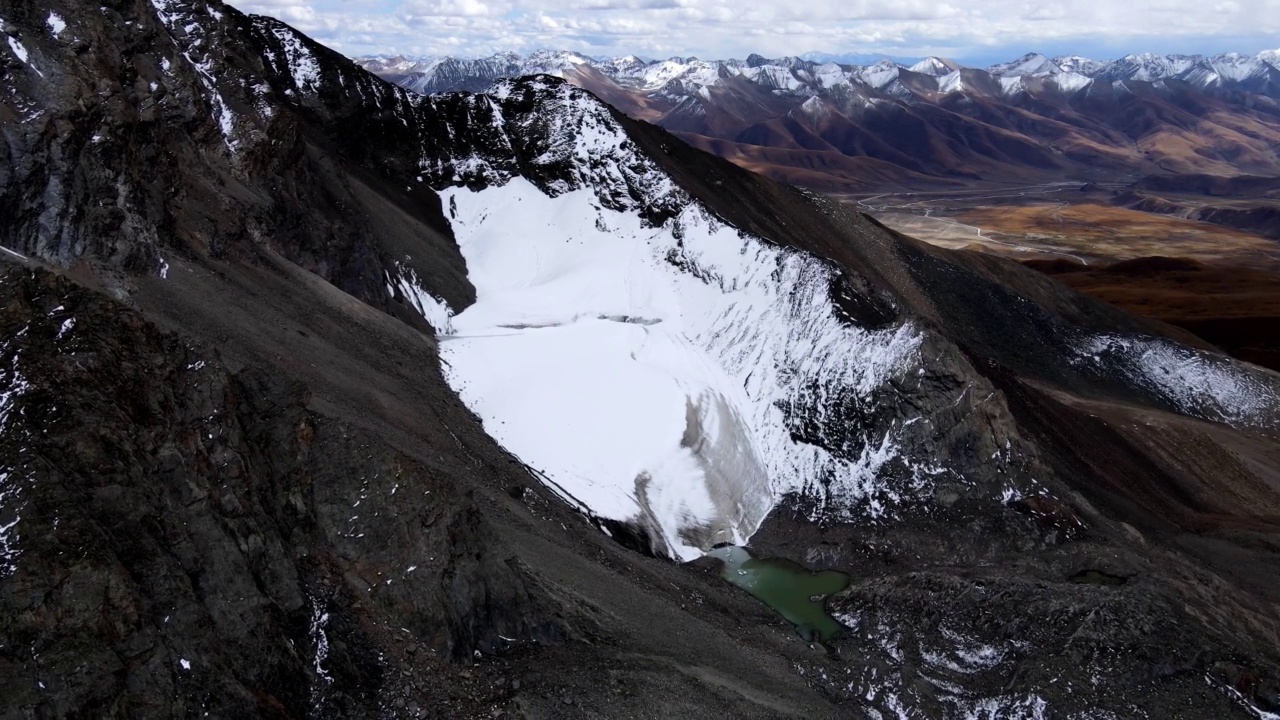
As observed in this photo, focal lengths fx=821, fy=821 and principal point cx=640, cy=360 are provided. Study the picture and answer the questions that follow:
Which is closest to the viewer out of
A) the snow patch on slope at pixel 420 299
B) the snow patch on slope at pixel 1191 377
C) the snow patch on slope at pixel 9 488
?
the snow patch on slope at pixel 9 488

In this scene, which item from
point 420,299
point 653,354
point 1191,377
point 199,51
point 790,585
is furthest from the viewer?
point 1191,377

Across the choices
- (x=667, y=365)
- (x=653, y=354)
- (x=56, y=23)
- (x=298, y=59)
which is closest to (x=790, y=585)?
(x=667, y=365)

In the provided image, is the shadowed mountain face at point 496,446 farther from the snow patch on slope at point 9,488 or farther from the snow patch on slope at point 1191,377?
the snow patch on slope at point 1191,377

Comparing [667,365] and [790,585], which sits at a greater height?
[667,365]

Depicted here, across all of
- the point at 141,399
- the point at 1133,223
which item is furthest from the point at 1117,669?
the point at 1133,223

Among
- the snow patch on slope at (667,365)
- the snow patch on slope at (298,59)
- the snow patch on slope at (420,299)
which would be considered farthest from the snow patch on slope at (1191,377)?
the snow patch on slope at (298,59)

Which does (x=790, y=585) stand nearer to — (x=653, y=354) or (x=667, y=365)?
(x=667, y=365)
